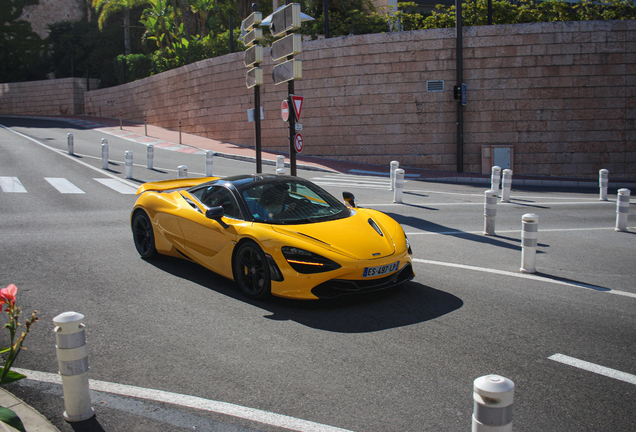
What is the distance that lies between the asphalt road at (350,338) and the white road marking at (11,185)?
5.43m

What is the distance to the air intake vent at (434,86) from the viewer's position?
2202cm

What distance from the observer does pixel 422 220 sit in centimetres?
1131

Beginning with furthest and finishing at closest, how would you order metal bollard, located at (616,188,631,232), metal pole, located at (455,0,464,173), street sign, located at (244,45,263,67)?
metal pole, located at (455,0,464,173) < street sign, located at (244,45,263,67) < metal bollard, located at (616,188,631,232)

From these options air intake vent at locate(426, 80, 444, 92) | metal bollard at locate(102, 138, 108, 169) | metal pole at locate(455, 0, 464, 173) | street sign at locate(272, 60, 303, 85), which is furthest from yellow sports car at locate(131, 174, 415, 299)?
air intake vent at locate(426, 80, 444, 92)

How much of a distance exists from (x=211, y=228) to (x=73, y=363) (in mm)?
3174

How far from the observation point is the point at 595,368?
13.9 ft

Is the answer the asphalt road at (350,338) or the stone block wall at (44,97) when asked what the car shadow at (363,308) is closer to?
the asphalt road at (350,338)

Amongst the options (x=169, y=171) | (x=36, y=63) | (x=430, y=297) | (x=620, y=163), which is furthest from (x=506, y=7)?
(x=36, y=63)

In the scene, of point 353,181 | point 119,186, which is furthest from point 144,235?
point 353,181

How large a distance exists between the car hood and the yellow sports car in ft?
0.04

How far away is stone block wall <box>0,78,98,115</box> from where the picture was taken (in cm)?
4762

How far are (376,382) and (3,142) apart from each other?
25791 mm

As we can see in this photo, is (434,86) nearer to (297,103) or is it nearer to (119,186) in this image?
(297,103)

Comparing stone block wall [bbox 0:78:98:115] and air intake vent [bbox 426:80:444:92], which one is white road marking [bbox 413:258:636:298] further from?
stone block wall [bbox 0:78:98:115]
